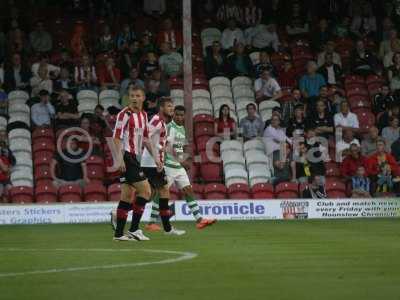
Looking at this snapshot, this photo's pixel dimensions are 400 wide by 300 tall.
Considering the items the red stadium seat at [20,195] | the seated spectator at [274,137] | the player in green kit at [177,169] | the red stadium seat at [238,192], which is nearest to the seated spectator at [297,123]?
the seated spectator at [274,137]

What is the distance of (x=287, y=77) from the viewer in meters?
24.5

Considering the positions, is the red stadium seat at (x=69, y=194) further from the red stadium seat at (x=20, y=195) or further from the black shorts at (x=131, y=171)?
the black shorts at (x=131, y=171)

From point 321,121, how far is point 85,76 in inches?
214

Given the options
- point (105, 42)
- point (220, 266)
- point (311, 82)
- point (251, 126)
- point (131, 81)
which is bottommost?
point (220, 266)

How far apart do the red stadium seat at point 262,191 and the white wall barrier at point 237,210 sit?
2.49 ft

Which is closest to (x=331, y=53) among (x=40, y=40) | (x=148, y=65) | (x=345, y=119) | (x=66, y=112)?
(x=345, y=119)

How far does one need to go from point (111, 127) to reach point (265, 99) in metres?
3.89

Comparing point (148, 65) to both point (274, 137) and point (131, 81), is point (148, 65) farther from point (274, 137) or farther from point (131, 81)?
point (274, 137)

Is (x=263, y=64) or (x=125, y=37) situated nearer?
(x=263, y=64)

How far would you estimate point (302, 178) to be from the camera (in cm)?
2172

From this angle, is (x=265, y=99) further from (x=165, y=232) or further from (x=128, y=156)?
(x=128, y=156)

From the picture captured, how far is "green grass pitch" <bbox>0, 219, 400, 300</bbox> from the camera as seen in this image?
815cm

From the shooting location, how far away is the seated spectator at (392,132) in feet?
74.8

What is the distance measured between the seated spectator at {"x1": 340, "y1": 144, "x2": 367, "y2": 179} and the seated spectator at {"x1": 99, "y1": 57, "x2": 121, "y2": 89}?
18.2ft
